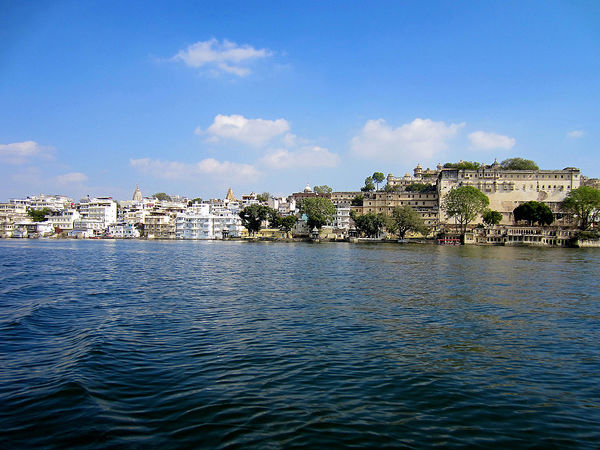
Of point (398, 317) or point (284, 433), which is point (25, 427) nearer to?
point (284, 433)

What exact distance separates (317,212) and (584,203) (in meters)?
61.5

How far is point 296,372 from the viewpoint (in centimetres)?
897

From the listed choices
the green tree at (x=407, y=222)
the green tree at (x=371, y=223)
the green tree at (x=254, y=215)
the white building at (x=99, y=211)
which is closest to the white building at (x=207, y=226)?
the green tree at (x=254, y=215)

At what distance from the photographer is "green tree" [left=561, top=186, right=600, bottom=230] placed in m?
88.8

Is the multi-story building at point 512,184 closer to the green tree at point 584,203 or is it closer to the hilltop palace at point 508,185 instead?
the hilltop palace at point 508,185

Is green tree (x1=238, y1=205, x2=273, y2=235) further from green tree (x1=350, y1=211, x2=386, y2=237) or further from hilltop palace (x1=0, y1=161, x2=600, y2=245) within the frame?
green tree (x1=350, y1=211, x2=386, y2=237)

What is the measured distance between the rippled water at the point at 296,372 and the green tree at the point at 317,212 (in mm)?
87969

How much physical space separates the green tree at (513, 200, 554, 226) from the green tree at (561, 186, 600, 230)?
147 inches

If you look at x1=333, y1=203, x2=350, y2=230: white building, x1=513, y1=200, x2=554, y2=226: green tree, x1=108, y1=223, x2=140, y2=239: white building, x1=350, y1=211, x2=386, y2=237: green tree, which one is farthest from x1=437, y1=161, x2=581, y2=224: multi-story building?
x1=108, y1=223, x2=140, y2=239: white building

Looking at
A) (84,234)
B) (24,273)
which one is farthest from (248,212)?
(24,273)

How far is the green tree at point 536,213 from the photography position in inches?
3767

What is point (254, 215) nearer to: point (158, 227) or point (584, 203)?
point (158, 227)

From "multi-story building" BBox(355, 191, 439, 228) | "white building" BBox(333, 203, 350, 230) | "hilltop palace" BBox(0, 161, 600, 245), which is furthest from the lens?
"white building" BBox(333, 203, 350, 230)

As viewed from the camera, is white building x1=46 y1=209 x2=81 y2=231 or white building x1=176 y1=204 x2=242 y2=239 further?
white building x1=46 y1=209 x2=81 y2=231
